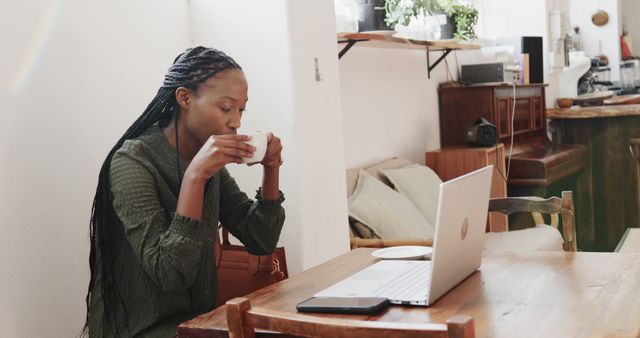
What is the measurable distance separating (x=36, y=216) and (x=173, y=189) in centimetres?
44

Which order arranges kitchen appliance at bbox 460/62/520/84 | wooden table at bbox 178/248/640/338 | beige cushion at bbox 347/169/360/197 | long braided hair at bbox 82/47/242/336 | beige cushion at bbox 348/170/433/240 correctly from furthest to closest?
kitchen appliance at bbox 460/62/520/84
beige cushion at bbox 347/169/360/197
beige cushion at bbox 348/170/433/240
long braided hair at bbox 82/47/242/336
wooden table at bbox 178/248/640/338

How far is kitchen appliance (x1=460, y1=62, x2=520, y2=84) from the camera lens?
532cm

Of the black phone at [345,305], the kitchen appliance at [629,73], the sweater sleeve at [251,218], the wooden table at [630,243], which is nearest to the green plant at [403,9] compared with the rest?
the wooden table at [630,243]

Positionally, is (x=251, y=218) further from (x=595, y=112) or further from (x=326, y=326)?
(x=595, y=112)

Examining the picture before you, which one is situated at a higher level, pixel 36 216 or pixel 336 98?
pixel 336 98

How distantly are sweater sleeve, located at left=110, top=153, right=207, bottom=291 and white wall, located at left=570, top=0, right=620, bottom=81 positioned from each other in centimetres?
813

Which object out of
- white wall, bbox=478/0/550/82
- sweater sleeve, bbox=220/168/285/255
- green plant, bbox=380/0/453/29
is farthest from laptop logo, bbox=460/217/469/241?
white wall, bbox=478/0/550/82

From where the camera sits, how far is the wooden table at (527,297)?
1.35m

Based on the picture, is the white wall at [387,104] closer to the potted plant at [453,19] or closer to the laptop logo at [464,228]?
the potted plant at [453,19]

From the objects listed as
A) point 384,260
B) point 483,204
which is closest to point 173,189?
point 384,260

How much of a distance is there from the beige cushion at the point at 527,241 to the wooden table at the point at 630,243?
32 cm

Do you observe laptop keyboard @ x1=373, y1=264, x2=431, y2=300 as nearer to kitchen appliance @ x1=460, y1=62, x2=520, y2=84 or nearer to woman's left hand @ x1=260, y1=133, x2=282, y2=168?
woman's left hand @ x1=260, y1=133, x2=282, y2=168

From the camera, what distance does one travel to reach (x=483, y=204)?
67.8 inches

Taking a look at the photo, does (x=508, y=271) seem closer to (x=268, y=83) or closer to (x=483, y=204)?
(x=483, y=204)
